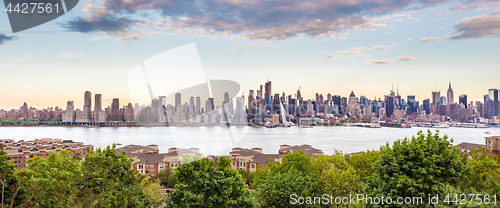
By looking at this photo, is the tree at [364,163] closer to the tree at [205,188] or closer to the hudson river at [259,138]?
the tree at [205,188]

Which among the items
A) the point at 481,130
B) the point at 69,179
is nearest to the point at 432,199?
the point at 69,179

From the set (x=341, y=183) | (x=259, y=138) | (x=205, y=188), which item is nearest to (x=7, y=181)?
(x=205, y=188)

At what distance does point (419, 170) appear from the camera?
709cm

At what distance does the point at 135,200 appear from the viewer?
7.89 meters

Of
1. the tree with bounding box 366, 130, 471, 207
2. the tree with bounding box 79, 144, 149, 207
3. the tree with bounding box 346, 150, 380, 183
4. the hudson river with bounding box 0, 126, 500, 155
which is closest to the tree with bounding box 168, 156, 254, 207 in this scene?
the tree with bounding box 79, 144, 149, 207

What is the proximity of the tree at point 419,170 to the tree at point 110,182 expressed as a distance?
6.00m

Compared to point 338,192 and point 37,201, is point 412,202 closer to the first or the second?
point 338,192

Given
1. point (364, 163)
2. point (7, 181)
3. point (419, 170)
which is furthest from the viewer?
point (364, 163)

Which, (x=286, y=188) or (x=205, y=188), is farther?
(x=286, y=188)

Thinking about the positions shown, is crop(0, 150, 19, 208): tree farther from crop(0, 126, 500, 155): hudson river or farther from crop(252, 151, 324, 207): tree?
crop(0, 126, 500, 155): hudson river

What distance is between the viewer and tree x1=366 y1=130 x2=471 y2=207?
7.03 metres

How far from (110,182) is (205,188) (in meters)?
2.37

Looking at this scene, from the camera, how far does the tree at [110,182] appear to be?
7527 mm

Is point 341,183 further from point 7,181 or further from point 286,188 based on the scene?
point 7,181
